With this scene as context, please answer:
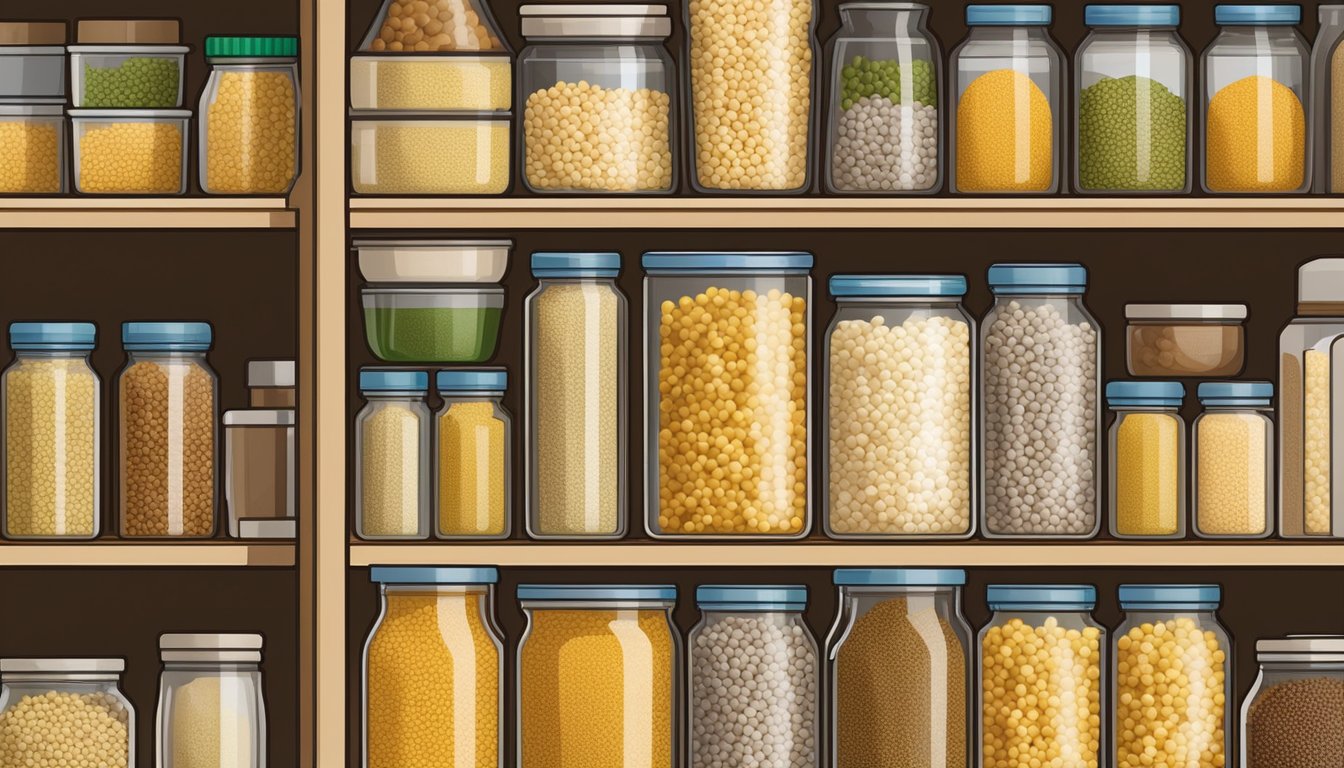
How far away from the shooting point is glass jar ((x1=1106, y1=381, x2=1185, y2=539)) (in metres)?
1.42

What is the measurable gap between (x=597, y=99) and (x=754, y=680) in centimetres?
62

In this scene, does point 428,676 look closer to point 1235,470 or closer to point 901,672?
point 901,672

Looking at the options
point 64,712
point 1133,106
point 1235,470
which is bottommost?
point 64,712

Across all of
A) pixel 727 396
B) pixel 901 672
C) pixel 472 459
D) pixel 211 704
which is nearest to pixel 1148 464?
pixel 901 672

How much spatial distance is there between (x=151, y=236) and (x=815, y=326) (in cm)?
81

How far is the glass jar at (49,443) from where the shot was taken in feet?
4.69

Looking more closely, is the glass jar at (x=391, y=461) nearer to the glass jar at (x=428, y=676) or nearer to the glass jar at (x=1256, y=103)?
the glass jar at (x=428, y=676)

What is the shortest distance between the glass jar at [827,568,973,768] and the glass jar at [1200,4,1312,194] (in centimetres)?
52

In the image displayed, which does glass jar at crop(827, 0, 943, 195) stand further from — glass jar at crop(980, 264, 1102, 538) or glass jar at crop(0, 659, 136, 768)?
glass jar at crop(0, 659, 136, 768)

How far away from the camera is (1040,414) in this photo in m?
1.41

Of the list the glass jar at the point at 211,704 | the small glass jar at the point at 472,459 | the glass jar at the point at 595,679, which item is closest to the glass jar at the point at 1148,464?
the glass jar at the point at 595,679

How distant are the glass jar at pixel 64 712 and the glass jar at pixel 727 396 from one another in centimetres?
59

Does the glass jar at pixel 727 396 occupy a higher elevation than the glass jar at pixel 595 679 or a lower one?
higher

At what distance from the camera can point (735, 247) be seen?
61.2 inches
